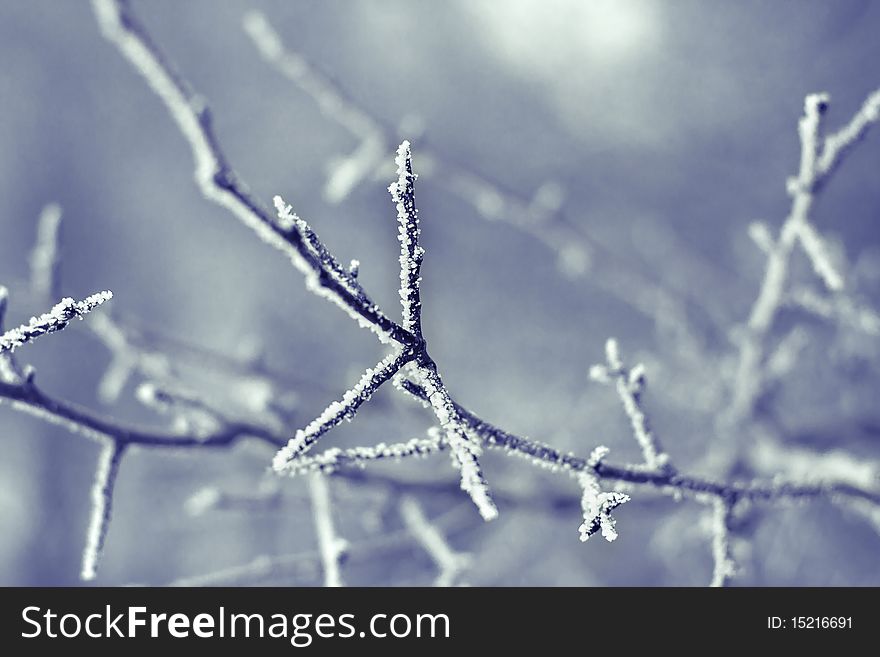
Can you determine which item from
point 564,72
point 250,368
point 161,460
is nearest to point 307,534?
point 161,460

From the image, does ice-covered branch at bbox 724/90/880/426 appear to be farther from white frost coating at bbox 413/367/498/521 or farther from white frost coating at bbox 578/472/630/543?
white frost coating at bbox 413/367/498/521

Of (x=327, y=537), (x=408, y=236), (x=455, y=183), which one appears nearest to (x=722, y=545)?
(x=327, y=537)

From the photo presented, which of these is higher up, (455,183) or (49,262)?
(455,183)

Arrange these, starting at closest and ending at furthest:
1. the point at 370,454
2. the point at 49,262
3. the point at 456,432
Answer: the point at 456,432 → the point at 370,454 → the point at 49,262

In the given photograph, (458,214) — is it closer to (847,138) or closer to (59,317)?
(847,138)

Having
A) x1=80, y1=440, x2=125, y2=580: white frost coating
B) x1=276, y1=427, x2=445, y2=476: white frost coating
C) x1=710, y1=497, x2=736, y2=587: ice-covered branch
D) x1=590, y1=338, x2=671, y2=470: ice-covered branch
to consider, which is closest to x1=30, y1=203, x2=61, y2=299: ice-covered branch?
x1=80, y1=440, x2=125, y2=580: white frost coating
